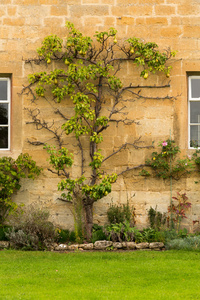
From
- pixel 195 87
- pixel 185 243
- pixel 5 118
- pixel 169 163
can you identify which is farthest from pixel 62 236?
pixel 195 87

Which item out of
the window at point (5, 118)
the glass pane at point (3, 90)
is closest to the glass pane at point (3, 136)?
the window at point (5, 118)

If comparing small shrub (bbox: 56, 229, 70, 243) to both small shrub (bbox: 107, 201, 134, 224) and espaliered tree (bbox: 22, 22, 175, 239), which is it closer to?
espaliered tree (bbox: 22, 22, 175, 239)

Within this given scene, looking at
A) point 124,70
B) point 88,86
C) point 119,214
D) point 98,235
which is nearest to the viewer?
point 98,235

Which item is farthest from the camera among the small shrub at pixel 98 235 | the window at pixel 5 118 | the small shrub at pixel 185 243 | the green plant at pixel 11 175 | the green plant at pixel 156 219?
the window at pixel 5 118

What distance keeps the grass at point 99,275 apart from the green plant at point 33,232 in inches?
13.9

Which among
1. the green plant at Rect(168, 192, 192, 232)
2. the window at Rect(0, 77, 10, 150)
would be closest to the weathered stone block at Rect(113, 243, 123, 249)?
the green plant at Rect(168, 192, 192, 232)

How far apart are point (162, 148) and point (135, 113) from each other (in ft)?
2.78

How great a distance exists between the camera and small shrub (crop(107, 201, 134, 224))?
9.10 meters

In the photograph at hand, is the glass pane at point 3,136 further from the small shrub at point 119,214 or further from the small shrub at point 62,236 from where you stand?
the small shrub at point 119,214

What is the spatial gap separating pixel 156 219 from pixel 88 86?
280cm

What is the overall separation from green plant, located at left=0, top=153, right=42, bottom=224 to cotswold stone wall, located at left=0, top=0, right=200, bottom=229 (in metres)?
0.19

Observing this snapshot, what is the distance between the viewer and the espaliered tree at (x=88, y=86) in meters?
9.26

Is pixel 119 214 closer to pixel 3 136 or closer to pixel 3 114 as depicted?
pixel 3 136

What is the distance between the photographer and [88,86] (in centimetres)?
940
